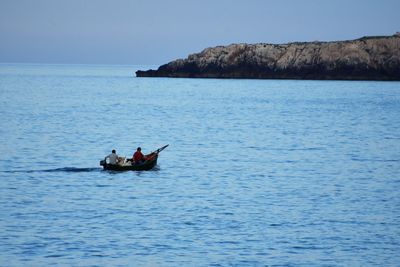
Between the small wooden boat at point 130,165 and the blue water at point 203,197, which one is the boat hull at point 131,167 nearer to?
the small wooden boat at point 130,165

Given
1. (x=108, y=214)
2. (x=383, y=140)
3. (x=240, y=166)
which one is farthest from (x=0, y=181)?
(x=383, y=140)

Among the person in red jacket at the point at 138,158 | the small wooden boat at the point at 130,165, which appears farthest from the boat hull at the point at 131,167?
the person in red jacket at the point at 138,158

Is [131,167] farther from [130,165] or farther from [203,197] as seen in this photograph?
[203,197]

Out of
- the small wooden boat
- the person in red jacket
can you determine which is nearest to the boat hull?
the small wooden boat

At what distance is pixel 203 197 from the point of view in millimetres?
39719

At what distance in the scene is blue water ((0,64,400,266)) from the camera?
2886 centimetres

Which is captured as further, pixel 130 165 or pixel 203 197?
pixel 130 165

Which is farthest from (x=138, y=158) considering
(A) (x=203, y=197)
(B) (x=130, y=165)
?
(A) (x=203, y=197)

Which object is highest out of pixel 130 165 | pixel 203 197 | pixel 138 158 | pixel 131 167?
pixel 138 158

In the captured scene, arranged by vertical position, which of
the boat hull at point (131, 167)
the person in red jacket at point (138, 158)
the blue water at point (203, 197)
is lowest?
the blue water at point (203, 197)

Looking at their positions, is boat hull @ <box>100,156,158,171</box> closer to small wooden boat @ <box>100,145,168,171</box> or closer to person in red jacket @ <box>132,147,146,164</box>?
small wooden boat @ <box>100,145,168,171</box>

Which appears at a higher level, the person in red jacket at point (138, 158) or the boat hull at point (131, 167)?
the person in red jacket at point (138, 158)

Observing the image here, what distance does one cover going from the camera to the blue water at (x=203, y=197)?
2886 centimetres

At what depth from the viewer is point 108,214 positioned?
35188mm
